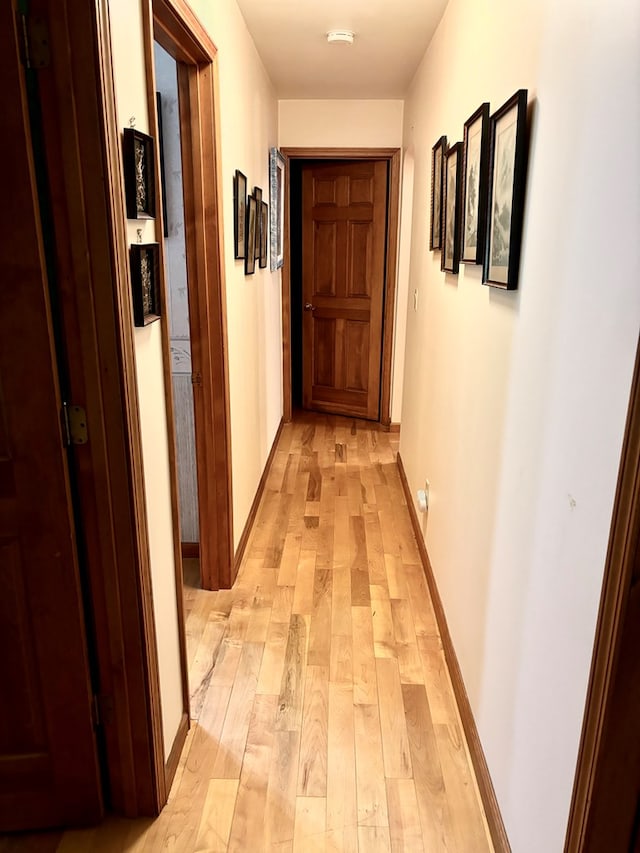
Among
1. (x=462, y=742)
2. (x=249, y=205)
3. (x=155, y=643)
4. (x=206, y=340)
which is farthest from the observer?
(x=249, y=205)

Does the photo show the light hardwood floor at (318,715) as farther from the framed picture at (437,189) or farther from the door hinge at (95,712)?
the framed picture at (437,189)

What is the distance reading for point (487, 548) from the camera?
1756 millimetres

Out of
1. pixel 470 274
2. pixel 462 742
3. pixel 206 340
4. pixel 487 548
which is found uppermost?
pixel 470 274

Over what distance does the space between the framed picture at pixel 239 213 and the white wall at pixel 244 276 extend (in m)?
0.05

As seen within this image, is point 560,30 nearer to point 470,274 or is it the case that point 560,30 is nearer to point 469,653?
point 470,274

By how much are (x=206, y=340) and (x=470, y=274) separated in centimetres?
103

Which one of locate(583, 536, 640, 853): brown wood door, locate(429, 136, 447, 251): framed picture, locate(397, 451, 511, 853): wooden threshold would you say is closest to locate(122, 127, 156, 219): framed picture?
locate(583, 536, 640, 853): brown wood door

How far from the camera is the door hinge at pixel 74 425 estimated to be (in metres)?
1.33

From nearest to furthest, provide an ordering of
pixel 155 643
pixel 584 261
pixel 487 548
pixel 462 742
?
pixel 584 261, pixel 155 643, pixel 487 548, pixel 462 742

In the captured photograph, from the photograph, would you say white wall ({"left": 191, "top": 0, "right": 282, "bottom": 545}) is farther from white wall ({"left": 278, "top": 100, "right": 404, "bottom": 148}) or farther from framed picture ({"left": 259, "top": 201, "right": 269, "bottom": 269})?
white wall ({"left": 278, "top": 100, "right": 404, "bottom": 148})

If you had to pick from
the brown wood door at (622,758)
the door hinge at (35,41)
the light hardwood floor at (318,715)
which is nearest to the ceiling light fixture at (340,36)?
the door hinge at (35,41)

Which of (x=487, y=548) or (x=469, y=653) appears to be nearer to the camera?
(x=487, y=548)

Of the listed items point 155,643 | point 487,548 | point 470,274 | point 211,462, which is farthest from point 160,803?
point 470,274

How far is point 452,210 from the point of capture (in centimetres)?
239
